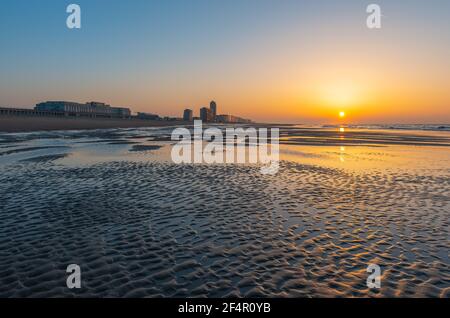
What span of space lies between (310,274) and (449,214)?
783cm

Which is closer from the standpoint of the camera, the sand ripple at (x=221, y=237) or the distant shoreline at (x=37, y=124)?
the sand ripple at (x=221, y=237)

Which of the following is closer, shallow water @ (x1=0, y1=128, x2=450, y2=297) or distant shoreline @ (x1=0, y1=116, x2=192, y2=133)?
shallow water @ (x1=0, y1=128, x2=450, y2=297)

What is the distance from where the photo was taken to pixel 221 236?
346 inches

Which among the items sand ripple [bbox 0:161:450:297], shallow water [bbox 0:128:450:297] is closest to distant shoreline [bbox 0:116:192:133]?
shallow water [bbox 0:128:450:297]

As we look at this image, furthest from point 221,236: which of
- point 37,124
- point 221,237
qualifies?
point 37,124

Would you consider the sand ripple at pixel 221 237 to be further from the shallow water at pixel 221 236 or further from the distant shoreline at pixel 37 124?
the distant shoreline at pixel 37 124

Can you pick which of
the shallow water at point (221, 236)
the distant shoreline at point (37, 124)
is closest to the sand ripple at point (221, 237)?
the shallow water at point (221, 236)

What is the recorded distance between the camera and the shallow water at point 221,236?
6164 millimetres

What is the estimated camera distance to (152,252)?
7.60m

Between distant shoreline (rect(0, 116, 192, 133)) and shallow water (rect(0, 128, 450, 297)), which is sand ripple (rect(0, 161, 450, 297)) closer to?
shallow water (rect(0, 128, 450, 297))

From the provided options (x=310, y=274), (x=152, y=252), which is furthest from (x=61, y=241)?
(x=310, y=274)

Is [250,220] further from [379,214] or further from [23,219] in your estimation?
[23,219]

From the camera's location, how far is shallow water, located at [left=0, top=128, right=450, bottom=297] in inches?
243
